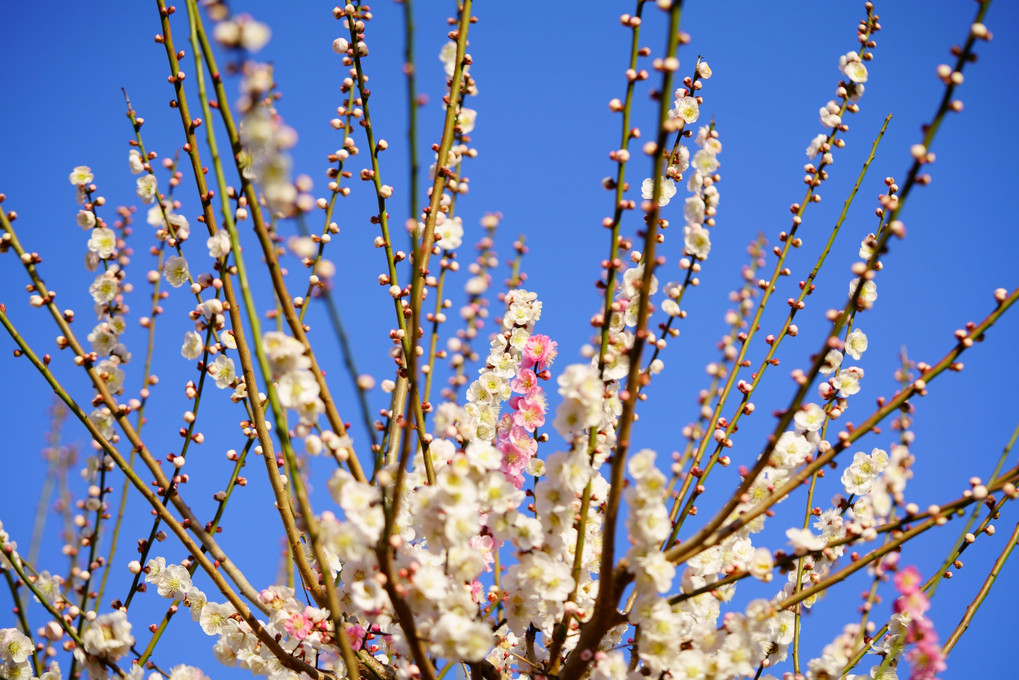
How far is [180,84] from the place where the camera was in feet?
6.58

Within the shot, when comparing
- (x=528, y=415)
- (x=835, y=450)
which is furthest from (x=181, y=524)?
(x=835, y=450)

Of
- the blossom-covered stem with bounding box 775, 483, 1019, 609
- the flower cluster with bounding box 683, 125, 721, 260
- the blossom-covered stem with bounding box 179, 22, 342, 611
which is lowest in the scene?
the blossom-covered stem with bounding box 775, 483, 1019, 609

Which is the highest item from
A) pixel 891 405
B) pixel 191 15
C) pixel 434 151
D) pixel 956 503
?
pixel 434 151

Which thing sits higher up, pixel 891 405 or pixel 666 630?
pixel 891 405

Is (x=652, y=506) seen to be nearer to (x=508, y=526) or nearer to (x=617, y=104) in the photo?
(x=508, y=526)

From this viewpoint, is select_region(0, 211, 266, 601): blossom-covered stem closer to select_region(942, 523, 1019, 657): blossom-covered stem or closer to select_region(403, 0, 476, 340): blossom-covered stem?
select_region(403, 0, 476, 340): blossom-covered stem

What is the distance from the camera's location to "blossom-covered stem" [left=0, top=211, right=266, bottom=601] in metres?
1.87

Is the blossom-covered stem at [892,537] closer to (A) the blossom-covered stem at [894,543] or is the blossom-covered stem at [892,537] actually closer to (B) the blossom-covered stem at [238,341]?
(A) the blossom-covered stem at [894,543]

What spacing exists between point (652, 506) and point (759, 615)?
0.40m

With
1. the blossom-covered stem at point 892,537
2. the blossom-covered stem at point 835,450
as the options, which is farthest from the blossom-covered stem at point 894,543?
the blossom-covered stem at point 835,450

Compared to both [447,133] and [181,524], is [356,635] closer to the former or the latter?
[181,524]

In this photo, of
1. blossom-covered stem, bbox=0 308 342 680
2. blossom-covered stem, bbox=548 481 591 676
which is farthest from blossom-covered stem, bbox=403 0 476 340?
blossom-covered stem, bbox=0 308 342 680

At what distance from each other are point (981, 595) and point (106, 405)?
8.11 ft

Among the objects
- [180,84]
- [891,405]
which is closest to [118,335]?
[180,84]
